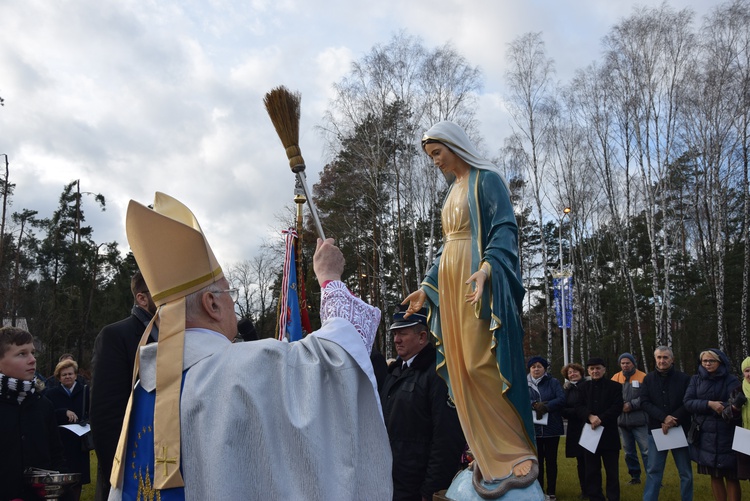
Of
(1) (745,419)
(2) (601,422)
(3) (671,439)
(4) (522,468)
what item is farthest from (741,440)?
(4) (522,468)

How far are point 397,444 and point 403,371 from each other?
61 centimetres

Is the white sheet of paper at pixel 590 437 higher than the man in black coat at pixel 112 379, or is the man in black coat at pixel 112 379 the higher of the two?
the man in black coat at pixel 112 379

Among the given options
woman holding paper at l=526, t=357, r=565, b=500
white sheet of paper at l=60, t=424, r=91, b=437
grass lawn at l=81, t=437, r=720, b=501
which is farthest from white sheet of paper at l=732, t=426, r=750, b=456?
white sheet of paper at l=60, t=424, r=91, b=437

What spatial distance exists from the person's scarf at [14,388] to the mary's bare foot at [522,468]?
3.10 meters

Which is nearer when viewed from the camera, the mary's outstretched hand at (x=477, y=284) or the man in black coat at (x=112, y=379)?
the man in black coat at (x=112, y=379)

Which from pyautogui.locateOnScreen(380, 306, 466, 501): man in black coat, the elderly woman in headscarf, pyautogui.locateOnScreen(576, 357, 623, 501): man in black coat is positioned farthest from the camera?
pyautogui.locateOnScreen(576, 357, 623, 501): man in black coat

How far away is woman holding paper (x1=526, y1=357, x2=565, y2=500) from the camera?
8.91 metres

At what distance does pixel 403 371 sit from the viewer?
16.7 feet

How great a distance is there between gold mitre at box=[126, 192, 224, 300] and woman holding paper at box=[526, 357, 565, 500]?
7736 mm

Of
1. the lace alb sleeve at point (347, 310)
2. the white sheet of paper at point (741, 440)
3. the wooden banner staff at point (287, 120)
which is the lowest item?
the white sheet of paper at point (741, 440)

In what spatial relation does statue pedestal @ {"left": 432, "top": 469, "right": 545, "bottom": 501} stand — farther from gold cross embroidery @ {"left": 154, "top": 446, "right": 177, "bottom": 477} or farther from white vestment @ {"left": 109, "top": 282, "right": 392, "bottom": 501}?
gold cross embroidery @ {"left": 154, "top": 446, "right": 177, "bottom": 477}

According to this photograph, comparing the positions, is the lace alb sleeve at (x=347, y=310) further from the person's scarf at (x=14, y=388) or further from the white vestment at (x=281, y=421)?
the person's scarf at (x=14, y=388)

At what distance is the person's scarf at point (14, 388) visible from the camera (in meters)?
3.79

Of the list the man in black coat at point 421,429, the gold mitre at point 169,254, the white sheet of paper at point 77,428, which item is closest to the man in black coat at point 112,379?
the gold mitre at point 169,254
